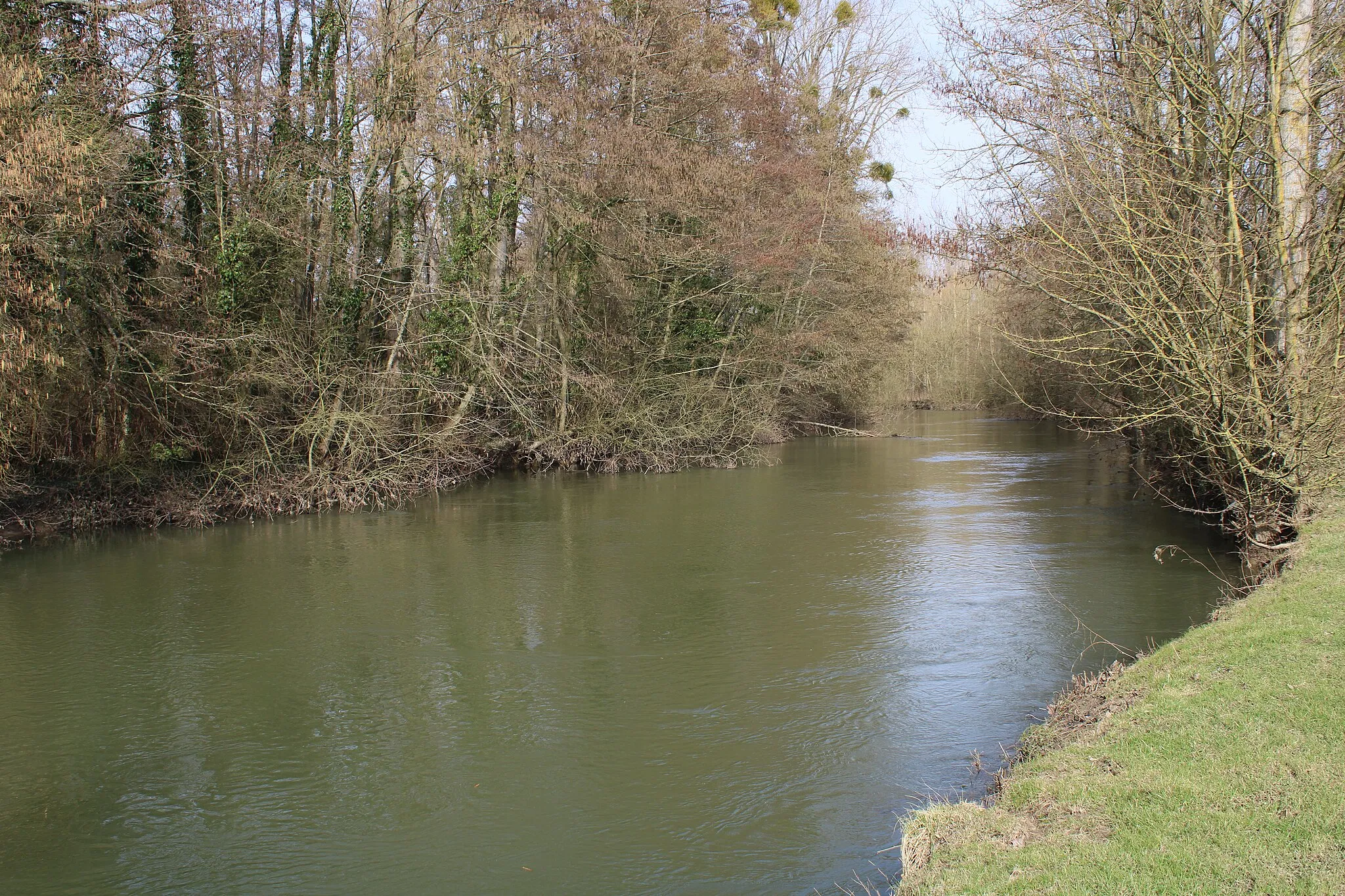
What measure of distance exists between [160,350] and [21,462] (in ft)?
7.91

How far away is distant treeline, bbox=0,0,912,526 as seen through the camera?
1382 cm

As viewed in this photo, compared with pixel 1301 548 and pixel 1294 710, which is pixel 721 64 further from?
pixel 1294 710

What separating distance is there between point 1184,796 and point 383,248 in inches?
707

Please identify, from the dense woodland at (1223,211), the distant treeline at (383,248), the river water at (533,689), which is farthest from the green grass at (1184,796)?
the distant treeline at (383,248)

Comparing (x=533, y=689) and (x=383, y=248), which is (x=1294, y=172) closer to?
(x=533, y=689)

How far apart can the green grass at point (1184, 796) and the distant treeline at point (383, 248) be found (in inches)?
444

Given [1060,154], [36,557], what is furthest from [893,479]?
[36,557]

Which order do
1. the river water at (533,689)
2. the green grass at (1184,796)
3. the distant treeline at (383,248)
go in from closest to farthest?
the green grass at (1184,796)
the river water at (533,689)
the distant treeline at (383,248)

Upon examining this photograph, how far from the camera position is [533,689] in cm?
777

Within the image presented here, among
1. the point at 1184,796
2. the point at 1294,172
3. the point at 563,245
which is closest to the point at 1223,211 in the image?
the point at 1294,172

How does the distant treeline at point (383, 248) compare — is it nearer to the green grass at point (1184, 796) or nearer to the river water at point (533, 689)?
the river water at point (533, 689)

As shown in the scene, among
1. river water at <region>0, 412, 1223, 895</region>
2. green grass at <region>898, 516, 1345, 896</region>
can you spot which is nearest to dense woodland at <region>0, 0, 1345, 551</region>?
river water at <region>0, 412, 1223, 895</region>

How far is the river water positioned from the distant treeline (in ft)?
6.58

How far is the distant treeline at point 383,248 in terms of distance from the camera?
544 inches
